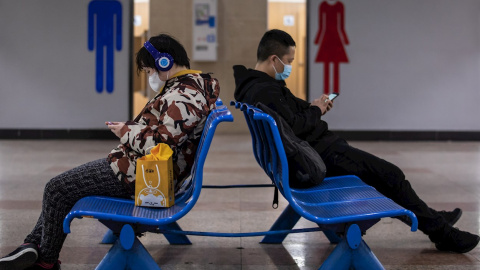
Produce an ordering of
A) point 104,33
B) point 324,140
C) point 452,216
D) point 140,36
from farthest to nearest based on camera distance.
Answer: point 140,36
point 104,33
point 452,216
point 324,140

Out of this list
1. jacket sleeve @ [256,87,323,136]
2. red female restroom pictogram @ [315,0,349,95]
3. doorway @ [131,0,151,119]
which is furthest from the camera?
doorway @ [131,0,151,119]

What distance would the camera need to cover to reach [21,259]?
3.34 metres

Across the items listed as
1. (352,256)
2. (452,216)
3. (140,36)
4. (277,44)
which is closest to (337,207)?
(352,256)

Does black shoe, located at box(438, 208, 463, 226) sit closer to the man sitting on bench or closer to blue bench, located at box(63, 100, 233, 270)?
the man sitting on bench

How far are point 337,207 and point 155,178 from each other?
0.93 meters

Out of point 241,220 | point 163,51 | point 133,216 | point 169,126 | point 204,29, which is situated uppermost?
point 204,29

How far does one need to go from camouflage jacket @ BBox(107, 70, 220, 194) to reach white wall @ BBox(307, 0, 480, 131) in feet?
28.4

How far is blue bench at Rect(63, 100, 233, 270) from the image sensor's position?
→ 302 centimetres

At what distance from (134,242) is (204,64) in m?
A: 9.42

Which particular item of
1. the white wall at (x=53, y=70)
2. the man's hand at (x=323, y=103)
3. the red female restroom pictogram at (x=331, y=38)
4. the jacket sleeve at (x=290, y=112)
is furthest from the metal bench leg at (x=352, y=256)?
the white wall at (x=53, y=70)

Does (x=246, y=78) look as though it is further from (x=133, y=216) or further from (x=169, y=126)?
(x=133, y=216)

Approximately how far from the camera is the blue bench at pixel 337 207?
10.2ft

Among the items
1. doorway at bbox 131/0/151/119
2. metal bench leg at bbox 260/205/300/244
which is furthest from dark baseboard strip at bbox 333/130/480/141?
metal bench leg at bbox 260/205/300/244

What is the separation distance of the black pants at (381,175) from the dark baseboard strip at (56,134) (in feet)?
27.2
